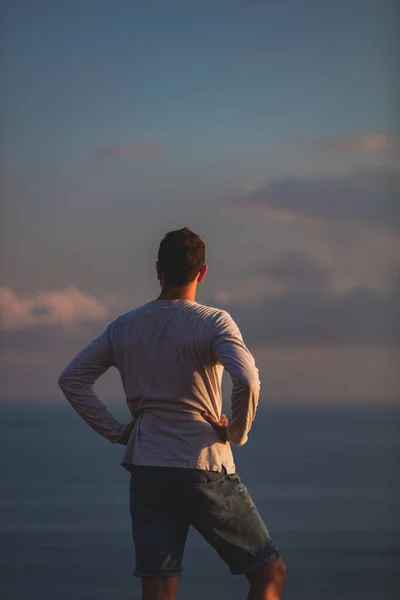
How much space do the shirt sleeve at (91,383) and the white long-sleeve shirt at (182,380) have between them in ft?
0.26

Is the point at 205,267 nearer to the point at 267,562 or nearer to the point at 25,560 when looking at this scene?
the point at 267,562

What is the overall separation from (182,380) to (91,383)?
0.38 metres

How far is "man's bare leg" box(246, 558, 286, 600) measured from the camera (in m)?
2.51

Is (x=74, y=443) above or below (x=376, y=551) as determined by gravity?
above

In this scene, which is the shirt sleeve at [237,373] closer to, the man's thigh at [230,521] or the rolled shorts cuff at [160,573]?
the man's thigh at [230,521]

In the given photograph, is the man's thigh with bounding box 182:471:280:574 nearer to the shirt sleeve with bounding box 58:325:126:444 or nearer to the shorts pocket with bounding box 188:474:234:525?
the shorts pocket with bounding box 188:474:234:525

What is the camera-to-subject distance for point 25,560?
11.1 m

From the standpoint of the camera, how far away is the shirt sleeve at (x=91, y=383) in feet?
8.65

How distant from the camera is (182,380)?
2.45 metres

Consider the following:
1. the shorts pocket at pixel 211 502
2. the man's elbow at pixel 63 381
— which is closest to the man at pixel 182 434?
the shorts pocket at pixel 211 502

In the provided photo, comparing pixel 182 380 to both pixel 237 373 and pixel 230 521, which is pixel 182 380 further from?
pixel 230 521

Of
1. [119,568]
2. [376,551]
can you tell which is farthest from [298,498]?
[119,568]

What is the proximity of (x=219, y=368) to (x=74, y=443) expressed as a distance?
31.2m

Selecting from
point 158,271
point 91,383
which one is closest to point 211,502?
point 91,383
